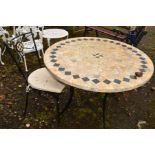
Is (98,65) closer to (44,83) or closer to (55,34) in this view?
(44,83)

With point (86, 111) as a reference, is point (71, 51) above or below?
above

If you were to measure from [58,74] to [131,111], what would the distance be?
161cm

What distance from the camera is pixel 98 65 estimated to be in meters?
3.11

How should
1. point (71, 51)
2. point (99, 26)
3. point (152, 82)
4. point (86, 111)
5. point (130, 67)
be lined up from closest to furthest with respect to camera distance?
point (130, 67) < point (71, 51) < point (86, 111) < point (152, 82) < point (99, 26)

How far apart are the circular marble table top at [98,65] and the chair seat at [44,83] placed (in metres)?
0.29

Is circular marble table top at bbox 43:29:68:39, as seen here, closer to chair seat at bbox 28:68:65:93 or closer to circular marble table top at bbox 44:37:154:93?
circular marble table top at bbox 44:37:154:93

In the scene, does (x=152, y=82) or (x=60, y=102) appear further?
(x=152, y=82)

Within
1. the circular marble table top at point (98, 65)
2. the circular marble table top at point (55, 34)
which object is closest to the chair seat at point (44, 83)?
the circular marble table top at point (98, 65)

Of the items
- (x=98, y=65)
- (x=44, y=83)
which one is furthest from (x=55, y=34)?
(x=98, y=65)

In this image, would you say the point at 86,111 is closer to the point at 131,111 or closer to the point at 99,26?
the point at 131,111

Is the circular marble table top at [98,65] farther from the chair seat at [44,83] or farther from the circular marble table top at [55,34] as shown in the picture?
the circular marble table top at [55,34]

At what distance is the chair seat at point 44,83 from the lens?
3141mm

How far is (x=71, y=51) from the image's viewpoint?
3.47 meters
